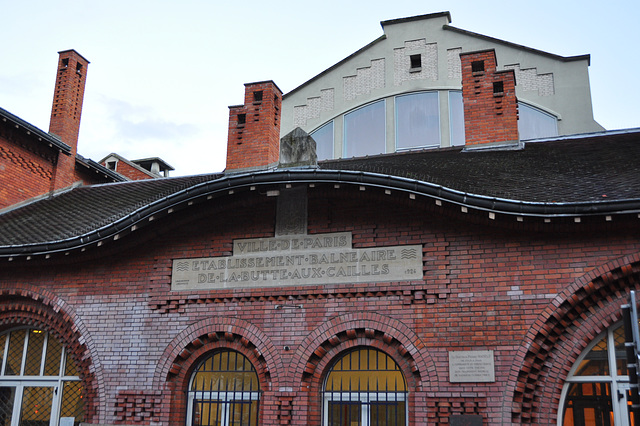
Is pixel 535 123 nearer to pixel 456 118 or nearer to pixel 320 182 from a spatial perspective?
pixel 456 118

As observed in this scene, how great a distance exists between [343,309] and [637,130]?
7495 mm

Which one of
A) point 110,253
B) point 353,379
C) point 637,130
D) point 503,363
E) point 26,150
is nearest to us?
point 503,363

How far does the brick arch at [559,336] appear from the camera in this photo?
376 inches

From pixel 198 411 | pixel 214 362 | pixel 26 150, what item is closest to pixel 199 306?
pixel 214 362

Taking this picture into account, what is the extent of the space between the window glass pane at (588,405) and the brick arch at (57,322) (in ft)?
25.1

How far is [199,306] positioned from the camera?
38.5 feet

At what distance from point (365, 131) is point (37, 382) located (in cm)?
1329

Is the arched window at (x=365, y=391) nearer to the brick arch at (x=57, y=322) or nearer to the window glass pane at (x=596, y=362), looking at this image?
the window glass pane at (x=596, y=362)

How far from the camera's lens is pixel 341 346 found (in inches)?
427

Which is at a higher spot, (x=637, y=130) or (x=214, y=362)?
(x=637, y=130)

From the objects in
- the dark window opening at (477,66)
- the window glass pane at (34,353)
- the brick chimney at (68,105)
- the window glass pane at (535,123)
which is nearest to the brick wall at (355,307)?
the window glass pane at (34,353)

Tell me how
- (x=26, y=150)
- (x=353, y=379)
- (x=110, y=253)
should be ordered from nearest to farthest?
(x=353, y=379) → (x=110, y=253) → (x=26, y=150)

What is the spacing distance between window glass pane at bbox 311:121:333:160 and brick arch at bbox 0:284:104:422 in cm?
1192

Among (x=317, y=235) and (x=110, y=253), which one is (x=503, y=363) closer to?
(x=317, y=235)
